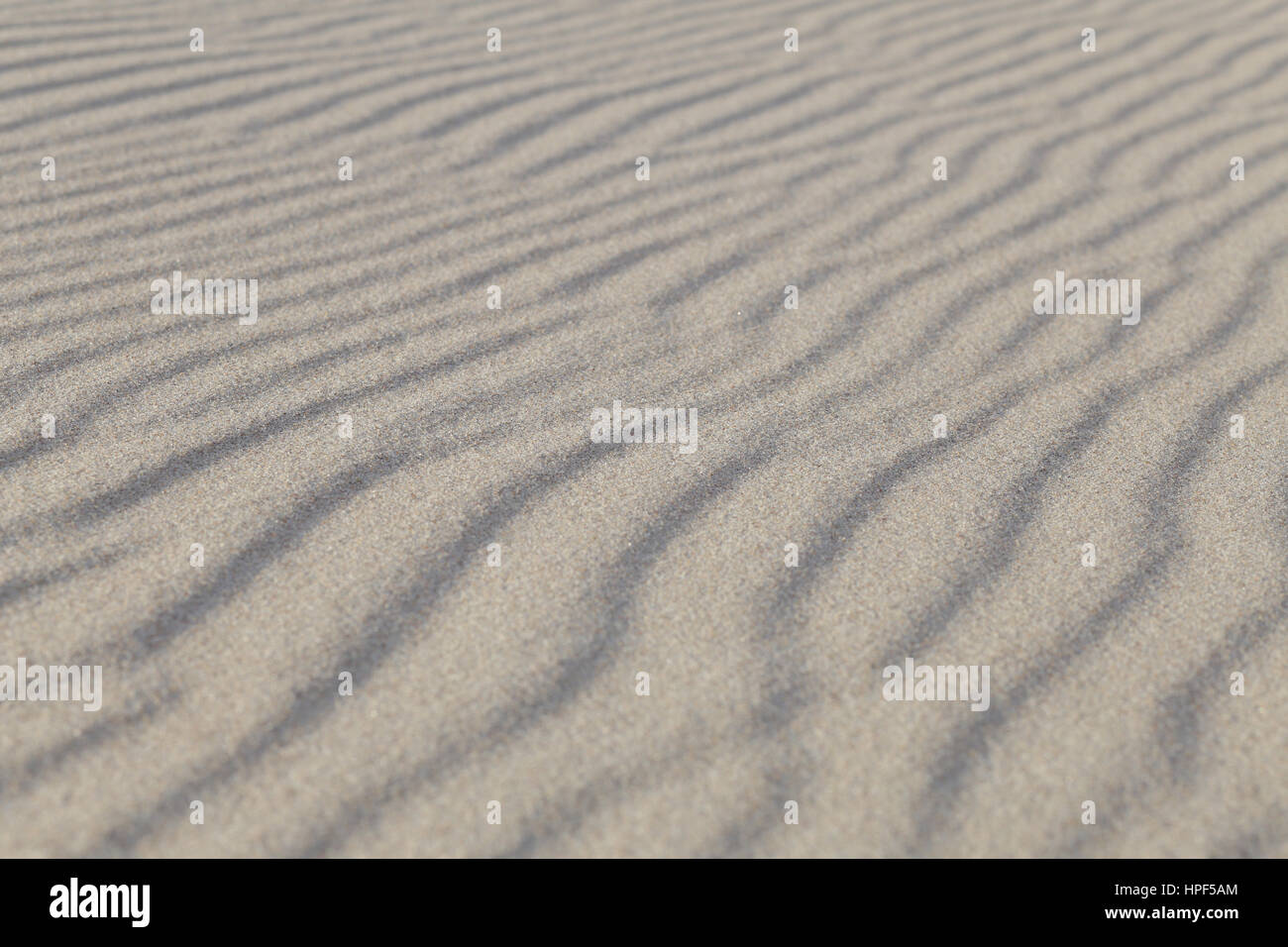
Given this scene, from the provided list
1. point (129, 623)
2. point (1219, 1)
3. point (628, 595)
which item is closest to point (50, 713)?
point (129, 623)

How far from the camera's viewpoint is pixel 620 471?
7.66 feet

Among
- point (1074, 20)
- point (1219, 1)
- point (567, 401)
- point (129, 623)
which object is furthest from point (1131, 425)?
point (1219, 1)

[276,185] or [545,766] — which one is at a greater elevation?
[276,185]

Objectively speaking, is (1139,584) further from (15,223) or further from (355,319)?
(15,223)

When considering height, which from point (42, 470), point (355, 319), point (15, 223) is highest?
point (15, 223)

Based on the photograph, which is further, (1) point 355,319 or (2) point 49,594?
(1) point 355,319

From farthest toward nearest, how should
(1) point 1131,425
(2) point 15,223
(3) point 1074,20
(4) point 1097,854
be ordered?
(3) point 1074,20 → (2) point 15,223 → (1) point 1131,425 → (4) point 1097,854

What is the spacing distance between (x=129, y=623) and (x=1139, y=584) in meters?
1.62

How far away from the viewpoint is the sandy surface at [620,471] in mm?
1687

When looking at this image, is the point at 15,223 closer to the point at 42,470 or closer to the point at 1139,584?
the point at 42,470

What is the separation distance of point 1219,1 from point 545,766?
538 cm

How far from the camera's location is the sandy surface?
5.53 feet

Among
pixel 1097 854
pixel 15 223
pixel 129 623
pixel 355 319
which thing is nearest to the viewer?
pixel 1097 854

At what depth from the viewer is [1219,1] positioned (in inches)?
221
